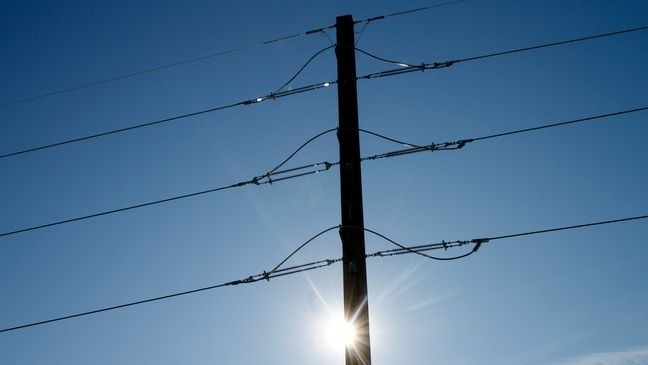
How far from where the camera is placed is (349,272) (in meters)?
7.97

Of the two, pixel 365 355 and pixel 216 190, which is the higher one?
pixel 216 190

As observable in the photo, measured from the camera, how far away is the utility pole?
7.64 m

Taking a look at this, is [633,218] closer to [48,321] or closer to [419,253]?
[419,253]

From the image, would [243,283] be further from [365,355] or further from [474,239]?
[474,239]

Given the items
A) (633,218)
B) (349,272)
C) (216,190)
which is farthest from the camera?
(216,190)

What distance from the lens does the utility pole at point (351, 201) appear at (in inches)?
301

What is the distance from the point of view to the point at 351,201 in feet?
27.9

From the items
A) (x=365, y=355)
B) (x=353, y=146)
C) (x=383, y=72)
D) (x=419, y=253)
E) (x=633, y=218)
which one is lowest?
(x=365, y=355)

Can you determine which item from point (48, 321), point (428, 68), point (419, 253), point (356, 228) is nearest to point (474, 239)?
point (419, 253)

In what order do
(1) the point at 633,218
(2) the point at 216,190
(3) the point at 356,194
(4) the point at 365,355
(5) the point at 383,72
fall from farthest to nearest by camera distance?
(2) the point at 216,190
(5) the point at 383,72
(1) the point at 633,218
(3) the point at 356,194
(4) the point at 365,355

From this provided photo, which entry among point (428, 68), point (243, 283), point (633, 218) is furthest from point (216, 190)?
point (633, 218)

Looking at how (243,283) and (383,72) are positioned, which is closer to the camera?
(243,283)

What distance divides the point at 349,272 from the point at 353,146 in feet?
7.17

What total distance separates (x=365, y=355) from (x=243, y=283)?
2.97m
